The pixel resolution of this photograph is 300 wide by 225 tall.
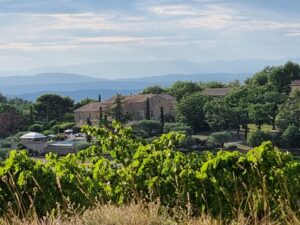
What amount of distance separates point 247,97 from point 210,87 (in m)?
20.3

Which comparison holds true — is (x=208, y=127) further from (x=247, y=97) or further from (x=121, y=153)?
(x=121, y=153)

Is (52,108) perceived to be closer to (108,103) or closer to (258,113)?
(108,103)

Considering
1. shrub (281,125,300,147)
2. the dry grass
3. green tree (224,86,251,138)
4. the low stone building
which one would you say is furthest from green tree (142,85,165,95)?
the dry grass

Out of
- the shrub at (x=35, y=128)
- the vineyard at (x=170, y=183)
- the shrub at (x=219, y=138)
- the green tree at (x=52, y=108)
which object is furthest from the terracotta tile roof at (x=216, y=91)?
the vineyard at (x=170, y=183)

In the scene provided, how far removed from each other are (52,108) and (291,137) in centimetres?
3575

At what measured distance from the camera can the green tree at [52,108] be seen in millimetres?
86000

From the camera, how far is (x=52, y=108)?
288 feet

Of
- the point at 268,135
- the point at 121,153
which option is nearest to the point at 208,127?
the point at 268,135

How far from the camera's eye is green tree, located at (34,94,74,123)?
8600 centimetres

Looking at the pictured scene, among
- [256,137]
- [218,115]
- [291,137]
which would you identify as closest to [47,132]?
[218,115]

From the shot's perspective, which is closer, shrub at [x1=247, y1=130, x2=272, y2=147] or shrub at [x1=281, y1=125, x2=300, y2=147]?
shrub at [x1=247, y1=130, x2=272, y2=147]

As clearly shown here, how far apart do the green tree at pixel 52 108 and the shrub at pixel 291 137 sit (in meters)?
34.0

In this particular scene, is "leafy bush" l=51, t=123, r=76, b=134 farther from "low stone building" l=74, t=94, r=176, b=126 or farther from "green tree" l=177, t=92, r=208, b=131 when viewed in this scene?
"green tree" l=177, t=92, r=208, b=131

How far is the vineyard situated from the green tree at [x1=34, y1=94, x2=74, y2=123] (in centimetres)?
8111
